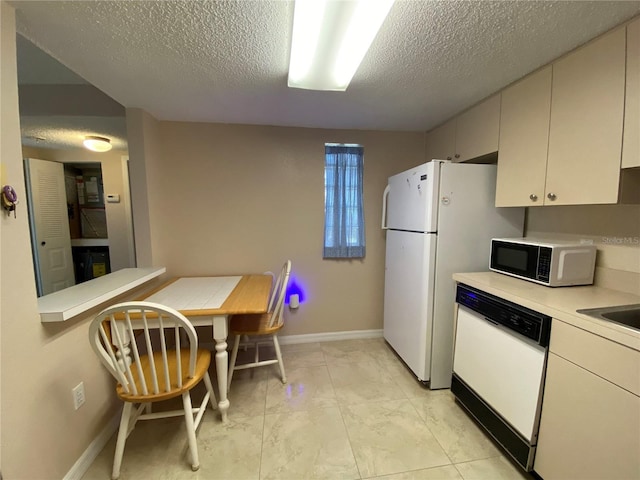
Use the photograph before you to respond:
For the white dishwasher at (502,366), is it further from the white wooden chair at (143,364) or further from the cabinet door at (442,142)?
the white wooden chair at (143,364)

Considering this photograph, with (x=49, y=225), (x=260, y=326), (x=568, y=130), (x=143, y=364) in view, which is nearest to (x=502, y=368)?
(x=568, y=130)

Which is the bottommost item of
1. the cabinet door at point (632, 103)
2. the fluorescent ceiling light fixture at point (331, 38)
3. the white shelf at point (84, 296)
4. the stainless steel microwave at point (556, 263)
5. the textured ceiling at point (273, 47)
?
the white shelf at point (84, 296)

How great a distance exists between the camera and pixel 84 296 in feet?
4.79

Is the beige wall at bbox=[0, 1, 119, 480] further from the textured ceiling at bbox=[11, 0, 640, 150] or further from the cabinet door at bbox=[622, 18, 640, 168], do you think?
the cabinet door at bbox=[622, 18, 640, 168]

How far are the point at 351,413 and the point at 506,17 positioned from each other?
7.63 ft

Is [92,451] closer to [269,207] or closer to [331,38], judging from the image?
[269,207]

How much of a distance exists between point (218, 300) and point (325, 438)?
109 centimetres

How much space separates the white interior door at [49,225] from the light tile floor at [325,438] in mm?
2708

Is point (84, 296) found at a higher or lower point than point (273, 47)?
lower

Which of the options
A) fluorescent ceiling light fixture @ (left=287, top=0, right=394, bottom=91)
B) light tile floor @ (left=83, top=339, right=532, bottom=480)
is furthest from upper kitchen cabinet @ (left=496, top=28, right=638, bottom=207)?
light tile floor @ (left=83, top=339, right=532, bottom=480)

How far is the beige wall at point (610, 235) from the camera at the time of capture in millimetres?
1394

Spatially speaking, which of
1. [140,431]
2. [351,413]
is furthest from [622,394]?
[140,431]

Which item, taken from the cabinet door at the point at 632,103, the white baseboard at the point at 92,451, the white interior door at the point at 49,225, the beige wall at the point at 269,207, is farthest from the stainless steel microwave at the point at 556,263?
the white interior door at the point at 49,225

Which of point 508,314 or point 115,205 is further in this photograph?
point 115,205
